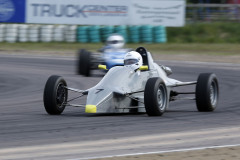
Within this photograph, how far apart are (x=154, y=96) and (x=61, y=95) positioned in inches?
69.6

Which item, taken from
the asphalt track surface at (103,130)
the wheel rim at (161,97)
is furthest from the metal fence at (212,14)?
the wheel rim at (161,97)

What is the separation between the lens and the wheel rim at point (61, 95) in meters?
10.1

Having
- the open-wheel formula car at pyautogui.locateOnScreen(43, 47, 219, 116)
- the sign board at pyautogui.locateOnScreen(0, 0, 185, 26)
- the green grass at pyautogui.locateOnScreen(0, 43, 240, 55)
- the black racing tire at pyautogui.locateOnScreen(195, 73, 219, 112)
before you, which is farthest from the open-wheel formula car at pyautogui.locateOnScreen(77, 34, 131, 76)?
the sign board at pyautogui.locateOnScreen(0, 0, 185, 26)

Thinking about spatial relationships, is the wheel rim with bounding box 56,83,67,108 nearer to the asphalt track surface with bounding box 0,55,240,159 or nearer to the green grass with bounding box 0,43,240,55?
the asphalt track surface with bounding box 0,55,240,159

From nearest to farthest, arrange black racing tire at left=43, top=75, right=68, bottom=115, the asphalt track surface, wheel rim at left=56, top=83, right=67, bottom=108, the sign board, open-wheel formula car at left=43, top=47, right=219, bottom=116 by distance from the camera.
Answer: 1. the asphalt track surface
2. open-wheel formula car at left=43, top=47, right=219, bottom=116
3. black racing tire at left=43, top=75, right=68, bottom=115
4. wheel rim at left=56, top=83, right=67, bottom=108
5. the sign board

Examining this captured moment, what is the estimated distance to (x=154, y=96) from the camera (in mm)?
9398

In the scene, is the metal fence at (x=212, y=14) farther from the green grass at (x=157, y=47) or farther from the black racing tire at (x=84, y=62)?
the black racing tire at (x=84, y=62)

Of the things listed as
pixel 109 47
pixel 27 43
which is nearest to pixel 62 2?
pixel 27 43

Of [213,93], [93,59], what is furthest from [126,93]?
[93,59]

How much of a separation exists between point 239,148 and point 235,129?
Answer: 1.53m

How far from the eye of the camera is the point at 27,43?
30469mm

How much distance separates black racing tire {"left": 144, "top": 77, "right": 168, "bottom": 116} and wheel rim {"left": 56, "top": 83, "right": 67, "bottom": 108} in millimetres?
1565

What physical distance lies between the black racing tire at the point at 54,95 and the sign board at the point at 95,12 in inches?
791

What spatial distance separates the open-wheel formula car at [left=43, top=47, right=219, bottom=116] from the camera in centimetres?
962
